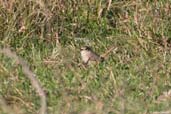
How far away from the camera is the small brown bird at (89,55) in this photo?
5.95 metres

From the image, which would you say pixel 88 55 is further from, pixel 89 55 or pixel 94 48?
pixel 94 48

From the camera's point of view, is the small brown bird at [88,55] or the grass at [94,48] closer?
the grass at [94,48]

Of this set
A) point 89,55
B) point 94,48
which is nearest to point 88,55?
point 89,55

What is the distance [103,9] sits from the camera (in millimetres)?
7082

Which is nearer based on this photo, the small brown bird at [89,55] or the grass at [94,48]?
the grass at [94,48]

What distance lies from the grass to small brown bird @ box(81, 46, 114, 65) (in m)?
0.06

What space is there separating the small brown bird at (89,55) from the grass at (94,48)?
56 millimetres

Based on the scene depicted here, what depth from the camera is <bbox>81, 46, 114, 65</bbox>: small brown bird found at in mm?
5953

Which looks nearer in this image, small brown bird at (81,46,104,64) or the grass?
the grass

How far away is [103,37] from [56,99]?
1.70m

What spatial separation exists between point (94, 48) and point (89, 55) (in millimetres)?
545

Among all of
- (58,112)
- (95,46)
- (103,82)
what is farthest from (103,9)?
(58,112)

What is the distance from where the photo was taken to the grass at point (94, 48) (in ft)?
16.5

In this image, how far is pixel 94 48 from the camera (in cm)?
648
